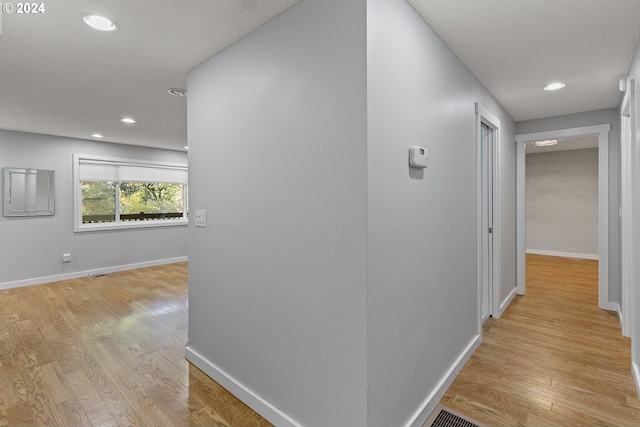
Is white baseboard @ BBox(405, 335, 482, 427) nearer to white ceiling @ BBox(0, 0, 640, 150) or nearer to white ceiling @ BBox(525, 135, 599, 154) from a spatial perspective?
white ceiling @ BBox(0, 0, 640, 150)

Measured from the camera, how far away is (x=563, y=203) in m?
6.98

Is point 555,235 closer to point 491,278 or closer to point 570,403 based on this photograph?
point 491,278

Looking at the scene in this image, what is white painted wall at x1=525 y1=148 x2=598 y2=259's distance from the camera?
6656mm

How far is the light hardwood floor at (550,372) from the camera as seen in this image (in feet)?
6.29

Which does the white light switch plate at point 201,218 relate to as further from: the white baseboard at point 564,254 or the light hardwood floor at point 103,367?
the white baseboard at point 564,254

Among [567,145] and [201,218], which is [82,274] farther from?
[567,145]

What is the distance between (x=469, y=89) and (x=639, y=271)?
5.73 ft

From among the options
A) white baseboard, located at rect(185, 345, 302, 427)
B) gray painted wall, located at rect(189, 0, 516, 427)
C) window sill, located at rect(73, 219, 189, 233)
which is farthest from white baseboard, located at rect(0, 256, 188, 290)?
gray painted wall, located at rect(189, 0, 516, 427)

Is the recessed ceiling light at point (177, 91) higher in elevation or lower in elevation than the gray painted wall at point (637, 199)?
higher

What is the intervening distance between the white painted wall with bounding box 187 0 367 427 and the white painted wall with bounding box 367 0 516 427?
96mm

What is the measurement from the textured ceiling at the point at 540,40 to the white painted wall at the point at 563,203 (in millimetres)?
4449

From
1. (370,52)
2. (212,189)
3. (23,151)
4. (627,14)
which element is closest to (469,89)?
(627,14)

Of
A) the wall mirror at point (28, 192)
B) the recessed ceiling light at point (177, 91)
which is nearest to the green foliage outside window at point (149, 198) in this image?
the wall mirror at point (28, 192)

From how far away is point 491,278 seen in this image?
3.38 m
